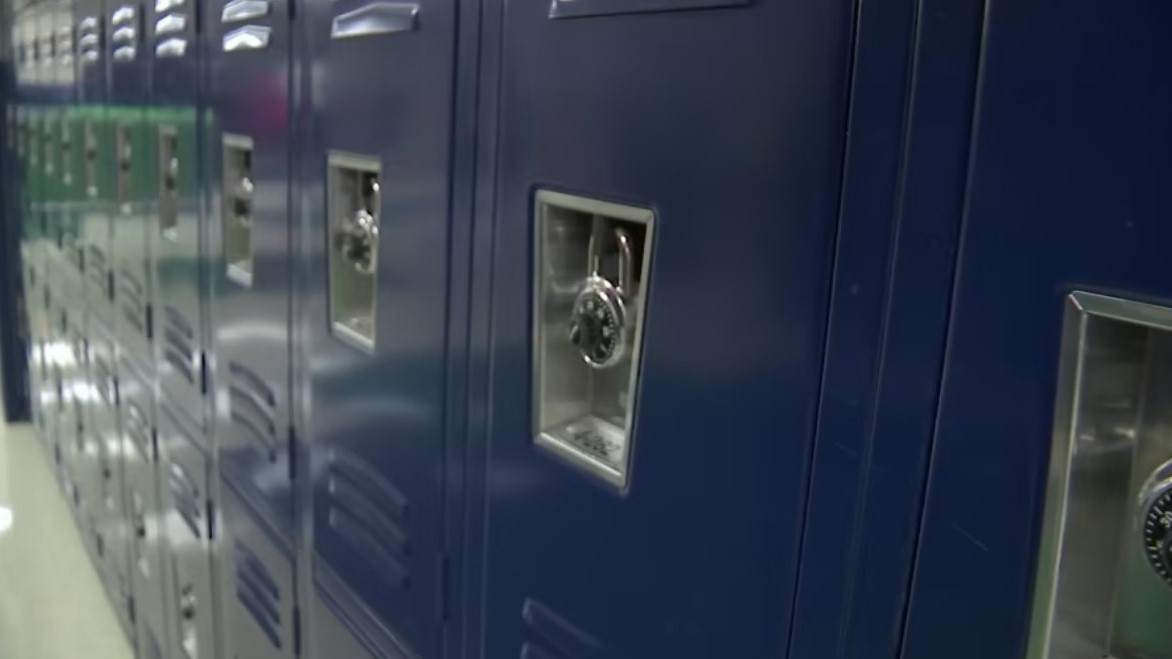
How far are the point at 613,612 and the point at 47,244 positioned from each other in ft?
14.0

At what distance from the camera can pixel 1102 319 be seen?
0.61 metres

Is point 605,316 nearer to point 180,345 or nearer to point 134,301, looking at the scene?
point 180,345

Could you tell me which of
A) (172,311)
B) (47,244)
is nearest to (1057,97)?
(172,311)

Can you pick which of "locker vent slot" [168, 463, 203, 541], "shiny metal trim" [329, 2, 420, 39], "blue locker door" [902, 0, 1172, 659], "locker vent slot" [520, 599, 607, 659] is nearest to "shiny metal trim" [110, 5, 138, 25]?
"locker vent slot" [168, 463, 203, 541]

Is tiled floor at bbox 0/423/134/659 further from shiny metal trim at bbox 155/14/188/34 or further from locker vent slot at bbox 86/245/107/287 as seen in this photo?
shiny metal trim at bbox 155/14/188/34

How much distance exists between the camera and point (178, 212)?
8.34ft

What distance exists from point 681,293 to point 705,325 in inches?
1.5

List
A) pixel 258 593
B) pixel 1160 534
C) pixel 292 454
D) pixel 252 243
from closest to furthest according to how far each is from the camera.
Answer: pixel 1160 534 → pixel 292 454 → pixel 252 243 → pixel 258 593

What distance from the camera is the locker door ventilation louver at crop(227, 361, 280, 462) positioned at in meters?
1.93

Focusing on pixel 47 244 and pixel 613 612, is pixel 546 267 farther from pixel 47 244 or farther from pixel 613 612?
pixel 47 244

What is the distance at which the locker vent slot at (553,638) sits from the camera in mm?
1049

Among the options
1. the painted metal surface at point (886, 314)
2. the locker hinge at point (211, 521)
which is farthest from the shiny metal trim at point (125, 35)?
the painted metal surface at point (886, 314)

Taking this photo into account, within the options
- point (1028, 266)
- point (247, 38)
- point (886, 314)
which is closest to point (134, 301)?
point (247, 38)

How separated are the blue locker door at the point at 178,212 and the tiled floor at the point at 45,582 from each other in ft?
4.50
